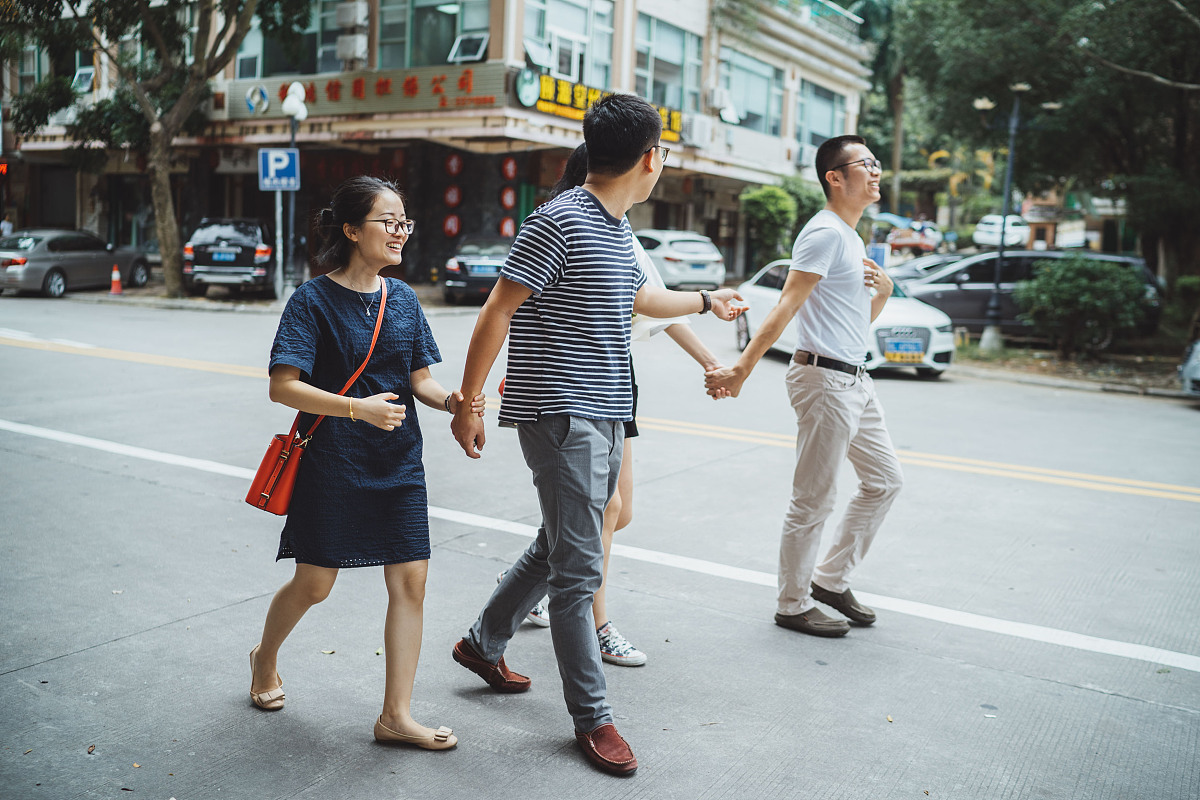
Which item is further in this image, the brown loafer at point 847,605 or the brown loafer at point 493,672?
the brown loafer at point 847,605

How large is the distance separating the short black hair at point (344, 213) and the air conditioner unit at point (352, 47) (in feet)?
73.8

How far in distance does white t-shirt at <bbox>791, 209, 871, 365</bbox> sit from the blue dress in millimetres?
1820

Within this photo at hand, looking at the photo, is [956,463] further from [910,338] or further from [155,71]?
[155,71]

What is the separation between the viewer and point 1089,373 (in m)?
14.5

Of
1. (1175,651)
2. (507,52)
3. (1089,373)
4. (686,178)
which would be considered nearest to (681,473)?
(1175,651)

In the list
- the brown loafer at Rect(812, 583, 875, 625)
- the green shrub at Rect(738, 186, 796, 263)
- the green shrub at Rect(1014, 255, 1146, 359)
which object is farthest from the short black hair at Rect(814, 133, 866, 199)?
the green shrub at Rect(738, 186, 796, 263)

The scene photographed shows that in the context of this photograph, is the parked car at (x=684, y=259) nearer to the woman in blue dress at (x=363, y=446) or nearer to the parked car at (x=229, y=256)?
the parked car at (x=229, y=256)

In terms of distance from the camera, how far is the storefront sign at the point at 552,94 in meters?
22.4

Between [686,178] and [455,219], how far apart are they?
335 inches

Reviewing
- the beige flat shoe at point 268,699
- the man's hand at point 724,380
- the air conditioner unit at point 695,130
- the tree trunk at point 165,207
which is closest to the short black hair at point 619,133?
the man's hand at point 724,380

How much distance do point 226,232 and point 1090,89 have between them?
54.7 feet

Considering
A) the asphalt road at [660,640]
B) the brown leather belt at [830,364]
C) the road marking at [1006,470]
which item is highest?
the brown leather belt at [830,364]

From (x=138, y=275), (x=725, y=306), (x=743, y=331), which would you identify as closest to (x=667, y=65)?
(x=138, y=275)

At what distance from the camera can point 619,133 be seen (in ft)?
10.3
